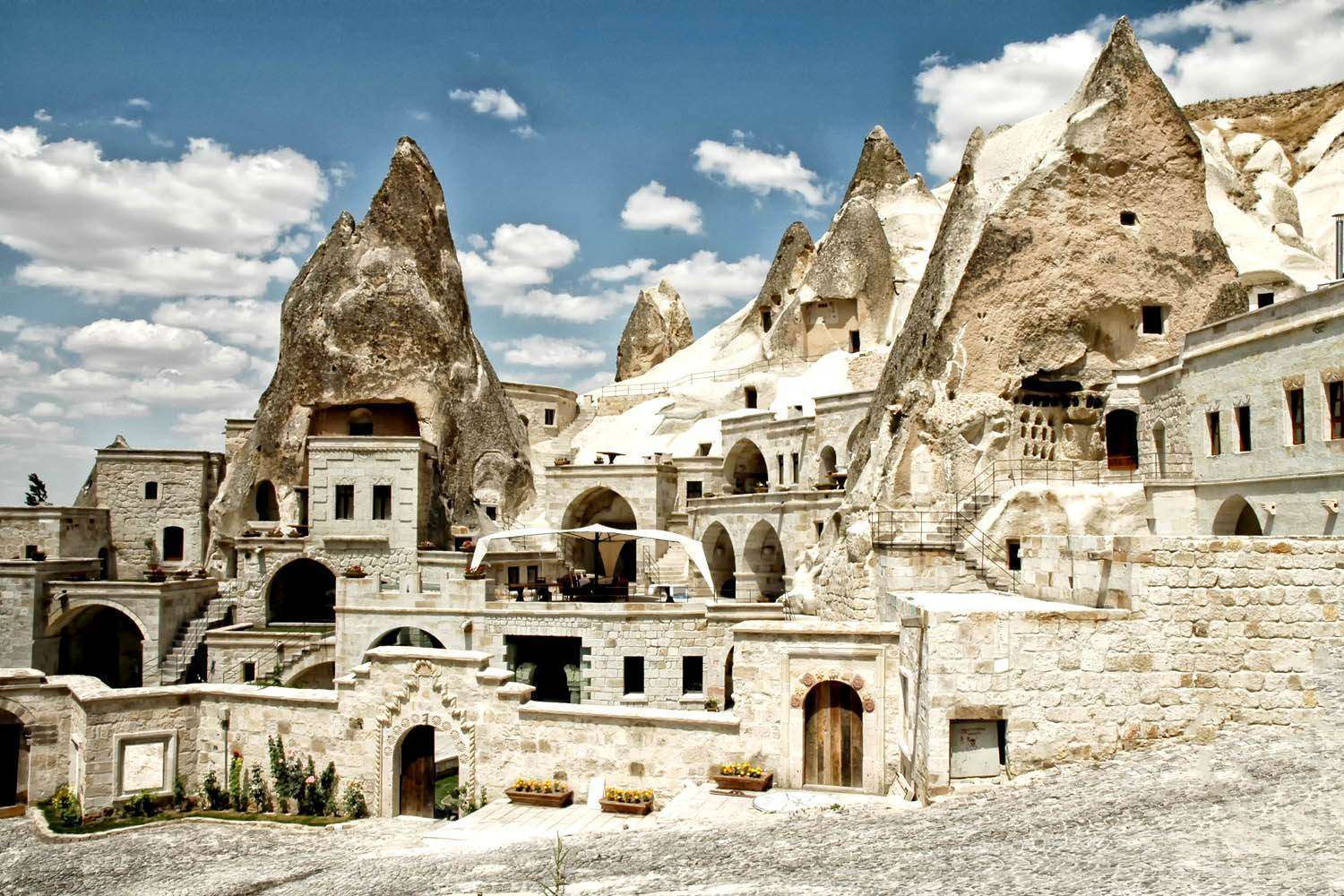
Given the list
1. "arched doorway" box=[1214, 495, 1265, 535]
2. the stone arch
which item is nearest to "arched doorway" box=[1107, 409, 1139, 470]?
"arched doorway" box=[1214, 495, 1265, 535]

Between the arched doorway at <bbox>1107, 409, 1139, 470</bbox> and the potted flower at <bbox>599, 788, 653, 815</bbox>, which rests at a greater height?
the arched doorway at <bbox>1107, 409, 1139, 470</bbox>

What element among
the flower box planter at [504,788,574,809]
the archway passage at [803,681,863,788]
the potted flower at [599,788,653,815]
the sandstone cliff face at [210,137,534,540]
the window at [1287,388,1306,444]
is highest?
the sandstone cliff face at [210,137,534,540]

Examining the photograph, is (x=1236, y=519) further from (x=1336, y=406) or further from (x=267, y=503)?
(x=267, y=503)

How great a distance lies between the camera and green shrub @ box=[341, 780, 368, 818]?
19609 millimetres

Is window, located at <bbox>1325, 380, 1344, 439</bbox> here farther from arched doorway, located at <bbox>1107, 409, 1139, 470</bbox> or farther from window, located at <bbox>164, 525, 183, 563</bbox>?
window, located at <bbox>164, 525, 183, 563</bbox>

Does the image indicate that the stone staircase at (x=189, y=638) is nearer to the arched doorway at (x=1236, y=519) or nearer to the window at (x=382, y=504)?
the window at (x=382, y=504)

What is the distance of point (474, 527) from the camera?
4238 cm

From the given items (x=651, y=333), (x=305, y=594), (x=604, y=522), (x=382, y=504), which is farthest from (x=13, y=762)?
(x=651, y=333)

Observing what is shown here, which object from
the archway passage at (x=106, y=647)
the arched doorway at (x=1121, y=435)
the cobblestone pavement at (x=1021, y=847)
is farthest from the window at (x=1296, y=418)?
the archway passage at (x=106, y=647)

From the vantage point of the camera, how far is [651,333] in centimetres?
7038

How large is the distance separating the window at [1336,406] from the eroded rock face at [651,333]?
5139 cm

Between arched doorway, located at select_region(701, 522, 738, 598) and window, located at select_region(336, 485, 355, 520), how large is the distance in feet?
42.7

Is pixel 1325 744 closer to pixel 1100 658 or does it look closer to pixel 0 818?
pixel 1100 658

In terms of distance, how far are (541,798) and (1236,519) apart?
17.4 m
